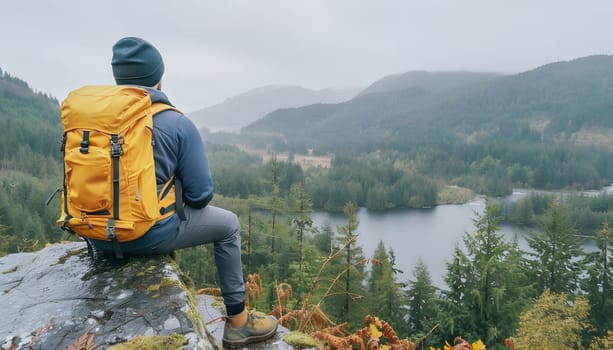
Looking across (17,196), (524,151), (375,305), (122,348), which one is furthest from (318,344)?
(524,151)

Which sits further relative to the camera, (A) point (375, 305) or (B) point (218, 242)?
(A) point (375, 305)

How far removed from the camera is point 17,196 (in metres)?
53.9

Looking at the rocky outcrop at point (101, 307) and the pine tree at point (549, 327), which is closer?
the rocky outcrop at point (101, 307)

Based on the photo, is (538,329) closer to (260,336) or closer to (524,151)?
(260,336)

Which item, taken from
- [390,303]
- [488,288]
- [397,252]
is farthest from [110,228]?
[397,252]

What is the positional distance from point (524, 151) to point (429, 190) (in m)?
64.4

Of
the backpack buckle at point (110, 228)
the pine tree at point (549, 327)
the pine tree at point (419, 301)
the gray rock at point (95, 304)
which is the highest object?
the backpack buckle at point (110, 228)

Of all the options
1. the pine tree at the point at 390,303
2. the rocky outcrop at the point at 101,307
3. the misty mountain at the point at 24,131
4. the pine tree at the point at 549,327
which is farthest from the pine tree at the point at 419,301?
the misty mountain at the point at 24,131

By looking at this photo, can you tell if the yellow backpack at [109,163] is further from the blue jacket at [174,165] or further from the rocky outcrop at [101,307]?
the rocky outcrop at [101,307]

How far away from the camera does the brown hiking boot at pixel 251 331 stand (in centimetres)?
273

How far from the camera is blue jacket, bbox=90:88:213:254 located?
232cm

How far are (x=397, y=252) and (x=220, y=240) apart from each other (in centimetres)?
4962

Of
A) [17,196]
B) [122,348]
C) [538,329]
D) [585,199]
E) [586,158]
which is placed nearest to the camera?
[122,348]

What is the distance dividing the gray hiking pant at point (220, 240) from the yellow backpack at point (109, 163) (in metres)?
0.32
